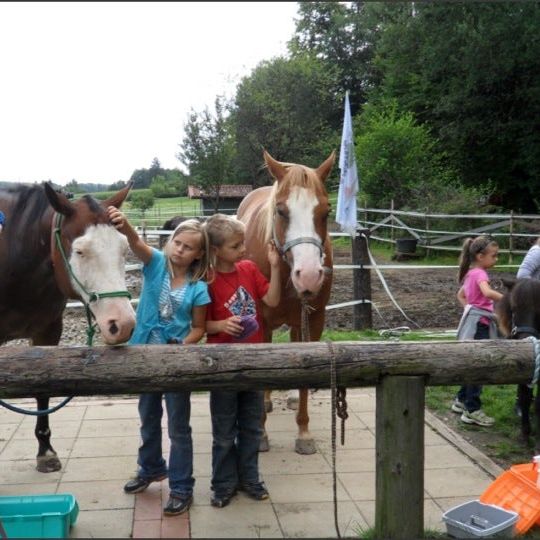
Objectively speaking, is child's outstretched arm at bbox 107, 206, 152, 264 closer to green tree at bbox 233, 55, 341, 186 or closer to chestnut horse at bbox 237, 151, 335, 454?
chestnut horse at bbox 237, 151, 335, 454

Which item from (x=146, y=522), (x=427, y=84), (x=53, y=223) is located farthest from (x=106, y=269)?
(x=427, y=84)

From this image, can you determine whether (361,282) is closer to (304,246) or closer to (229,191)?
(304,246)

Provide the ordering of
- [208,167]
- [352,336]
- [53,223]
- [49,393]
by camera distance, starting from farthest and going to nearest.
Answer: [208,167] < [352,336] < [53,223] < [49,393]

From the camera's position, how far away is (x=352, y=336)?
7074 millimetres

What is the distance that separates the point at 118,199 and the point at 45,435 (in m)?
1.71

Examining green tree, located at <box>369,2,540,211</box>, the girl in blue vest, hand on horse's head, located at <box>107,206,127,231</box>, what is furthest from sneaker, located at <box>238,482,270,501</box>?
→ green tree, located at <box>369,2,540,211</box>

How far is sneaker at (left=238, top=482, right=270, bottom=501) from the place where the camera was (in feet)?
11.2

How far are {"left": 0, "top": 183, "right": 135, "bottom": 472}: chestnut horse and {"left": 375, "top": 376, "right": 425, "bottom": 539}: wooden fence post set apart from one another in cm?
112

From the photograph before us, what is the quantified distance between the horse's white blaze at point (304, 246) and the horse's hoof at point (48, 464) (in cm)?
193

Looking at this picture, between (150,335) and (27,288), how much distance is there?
0.86 meters

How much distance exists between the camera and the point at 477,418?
4.68 m

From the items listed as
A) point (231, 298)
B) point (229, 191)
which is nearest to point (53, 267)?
point (231, 298)

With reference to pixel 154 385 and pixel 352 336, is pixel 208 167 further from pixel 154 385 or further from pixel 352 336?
pixel 154 385

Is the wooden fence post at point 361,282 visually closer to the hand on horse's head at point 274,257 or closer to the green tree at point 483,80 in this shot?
the hand on horse's head at point 274,257
